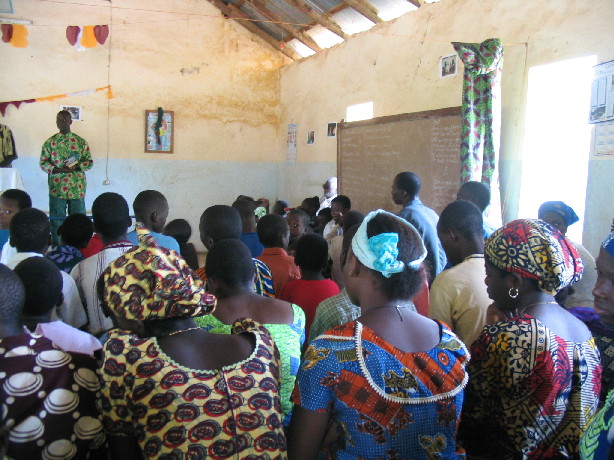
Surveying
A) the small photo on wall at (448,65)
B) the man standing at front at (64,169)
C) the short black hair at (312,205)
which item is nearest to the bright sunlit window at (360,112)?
the short black hair at (312,205)

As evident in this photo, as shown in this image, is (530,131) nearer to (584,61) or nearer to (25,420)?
(584,61)

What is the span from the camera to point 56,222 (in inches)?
239

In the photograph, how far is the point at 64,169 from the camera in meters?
6.42

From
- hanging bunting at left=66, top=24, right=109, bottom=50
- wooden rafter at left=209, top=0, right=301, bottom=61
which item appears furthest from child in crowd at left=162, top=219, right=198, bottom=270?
wooden rafter at left=209, top=0, right=301, bottom=61

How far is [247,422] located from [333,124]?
6.65 meters

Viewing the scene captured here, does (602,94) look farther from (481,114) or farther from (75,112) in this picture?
(75,112)

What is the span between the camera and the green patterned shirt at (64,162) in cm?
634

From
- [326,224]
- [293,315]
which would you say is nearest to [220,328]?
[293,315]

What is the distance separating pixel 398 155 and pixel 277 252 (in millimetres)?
3205

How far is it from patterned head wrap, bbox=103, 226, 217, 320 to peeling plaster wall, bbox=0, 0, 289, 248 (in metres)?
7.60

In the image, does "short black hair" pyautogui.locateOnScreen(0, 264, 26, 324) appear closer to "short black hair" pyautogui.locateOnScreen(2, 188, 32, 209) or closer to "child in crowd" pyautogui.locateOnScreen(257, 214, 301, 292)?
"child in crowd" pyautogui.locateOnScreen(257, 214, 301, 292)

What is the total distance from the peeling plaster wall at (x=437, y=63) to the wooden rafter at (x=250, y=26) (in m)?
0.43

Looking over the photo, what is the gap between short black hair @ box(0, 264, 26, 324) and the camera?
1.32m

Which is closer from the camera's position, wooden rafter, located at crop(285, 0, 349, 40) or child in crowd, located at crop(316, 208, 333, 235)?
child in crowd, located at crop(316, 208, 333, 235)
